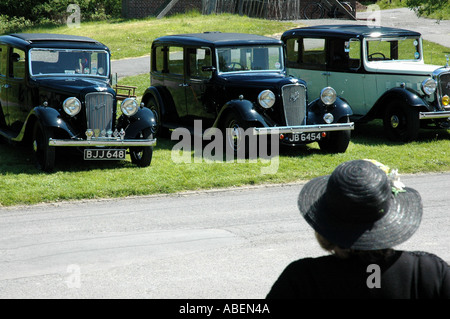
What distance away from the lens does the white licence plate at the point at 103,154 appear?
414 inches

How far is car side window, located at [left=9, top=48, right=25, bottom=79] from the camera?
11.9 m

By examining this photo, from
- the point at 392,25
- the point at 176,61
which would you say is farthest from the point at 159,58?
the point at 392,25

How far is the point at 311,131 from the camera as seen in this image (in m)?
11.7

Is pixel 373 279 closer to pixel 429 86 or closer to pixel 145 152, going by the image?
pixel 145 152

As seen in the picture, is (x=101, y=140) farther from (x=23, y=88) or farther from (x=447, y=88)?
(x=447, y=88)

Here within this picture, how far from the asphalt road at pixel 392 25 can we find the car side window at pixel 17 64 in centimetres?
993

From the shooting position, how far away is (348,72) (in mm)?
14539

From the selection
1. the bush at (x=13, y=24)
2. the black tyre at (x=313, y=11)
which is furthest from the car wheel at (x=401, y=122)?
the bush at (x=13, y=24)

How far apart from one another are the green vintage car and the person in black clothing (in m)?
10.9

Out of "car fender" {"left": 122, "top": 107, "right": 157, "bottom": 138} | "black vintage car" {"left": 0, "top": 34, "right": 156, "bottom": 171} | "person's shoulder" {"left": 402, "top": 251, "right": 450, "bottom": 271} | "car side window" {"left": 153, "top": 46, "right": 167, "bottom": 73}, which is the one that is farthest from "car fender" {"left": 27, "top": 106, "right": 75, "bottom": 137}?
"person's shoulder" {"left": 402, "top": 251, "right": 450, "bottom": 271}

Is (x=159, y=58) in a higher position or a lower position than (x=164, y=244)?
higher

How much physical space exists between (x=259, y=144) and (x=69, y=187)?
3621 mm

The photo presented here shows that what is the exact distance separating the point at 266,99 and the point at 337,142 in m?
1.55
